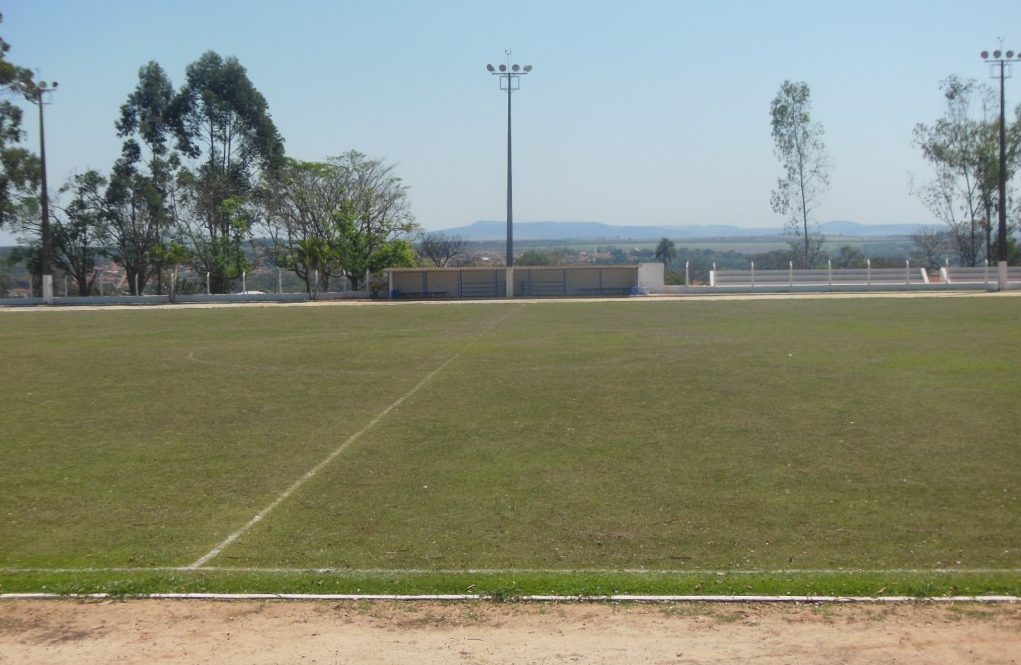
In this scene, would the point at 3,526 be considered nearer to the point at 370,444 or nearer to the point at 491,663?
the point at 370,444

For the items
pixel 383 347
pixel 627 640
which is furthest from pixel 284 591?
pixel 383 347

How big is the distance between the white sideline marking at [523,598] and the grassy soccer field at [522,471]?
142mm

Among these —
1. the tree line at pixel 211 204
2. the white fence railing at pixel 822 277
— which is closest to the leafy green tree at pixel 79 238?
the tree line at pixel 211 204

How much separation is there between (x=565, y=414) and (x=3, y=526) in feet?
21.8

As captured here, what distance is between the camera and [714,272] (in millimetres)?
51156

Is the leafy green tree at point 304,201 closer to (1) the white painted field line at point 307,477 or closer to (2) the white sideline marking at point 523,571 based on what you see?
(1) the white painted field line at point 307,477

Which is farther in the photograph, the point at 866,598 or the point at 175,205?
the point at 175,205

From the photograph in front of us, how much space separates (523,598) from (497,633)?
21.8 inches

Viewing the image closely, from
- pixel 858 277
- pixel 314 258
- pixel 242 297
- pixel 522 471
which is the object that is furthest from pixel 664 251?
pixel 522 471

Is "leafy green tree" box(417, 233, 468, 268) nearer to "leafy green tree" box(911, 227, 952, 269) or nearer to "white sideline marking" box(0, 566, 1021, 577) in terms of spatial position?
"leafy green tree" box(911, 227, 952, 269)

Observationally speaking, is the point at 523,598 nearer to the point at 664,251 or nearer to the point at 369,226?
the point at 369,226

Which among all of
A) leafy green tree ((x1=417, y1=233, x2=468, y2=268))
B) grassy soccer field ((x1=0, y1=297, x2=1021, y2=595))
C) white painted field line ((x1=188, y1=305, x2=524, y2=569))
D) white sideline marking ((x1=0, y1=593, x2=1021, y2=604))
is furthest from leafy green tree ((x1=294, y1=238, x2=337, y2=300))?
white sideline marking ((x1=0, y1=593, x2=1021, y2=604))

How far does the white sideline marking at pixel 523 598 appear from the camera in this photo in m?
5.99

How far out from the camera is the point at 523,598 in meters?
6.13
